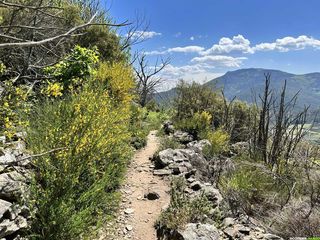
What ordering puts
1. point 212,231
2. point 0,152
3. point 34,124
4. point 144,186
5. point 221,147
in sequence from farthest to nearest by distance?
1. point 221,147
2. point 144,186
3. point 34,124
4. point 212,231
5. point 0,152

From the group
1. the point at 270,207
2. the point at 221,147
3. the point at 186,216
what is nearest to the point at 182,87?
the point at 221,147

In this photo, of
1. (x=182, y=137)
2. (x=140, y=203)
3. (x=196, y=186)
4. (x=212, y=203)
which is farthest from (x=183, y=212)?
(x=182, y=137)

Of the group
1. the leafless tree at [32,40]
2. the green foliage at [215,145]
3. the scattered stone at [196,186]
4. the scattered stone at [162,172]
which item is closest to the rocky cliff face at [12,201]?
the leafless tree at [32,40]

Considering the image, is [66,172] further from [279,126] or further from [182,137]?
[182,137]

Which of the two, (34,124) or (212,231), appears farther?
(34,124)

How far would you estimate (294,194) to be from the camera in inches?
289

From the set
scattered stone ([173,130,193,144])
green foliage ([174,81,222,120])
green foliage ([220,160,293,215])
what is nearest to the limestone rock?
green foliage ([220,160,293,215])

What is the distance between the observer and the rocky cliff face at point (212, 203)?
171 inches

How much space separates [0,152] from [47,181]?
652mm

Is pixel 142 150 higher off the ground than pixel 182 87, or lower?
lower

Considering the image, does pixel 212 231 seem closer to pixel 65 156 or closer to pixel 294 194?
pixel 65 156

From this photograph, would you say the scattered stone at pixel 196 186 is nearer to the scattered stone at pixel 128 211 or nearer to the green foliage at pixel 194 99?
the scattered stone at pixel 128 211

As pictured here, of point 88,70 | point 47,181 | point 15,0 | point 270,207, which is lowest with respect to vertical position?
point 270,207

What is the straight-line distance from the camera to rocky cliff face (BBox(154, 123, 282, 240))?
14.2 feet
